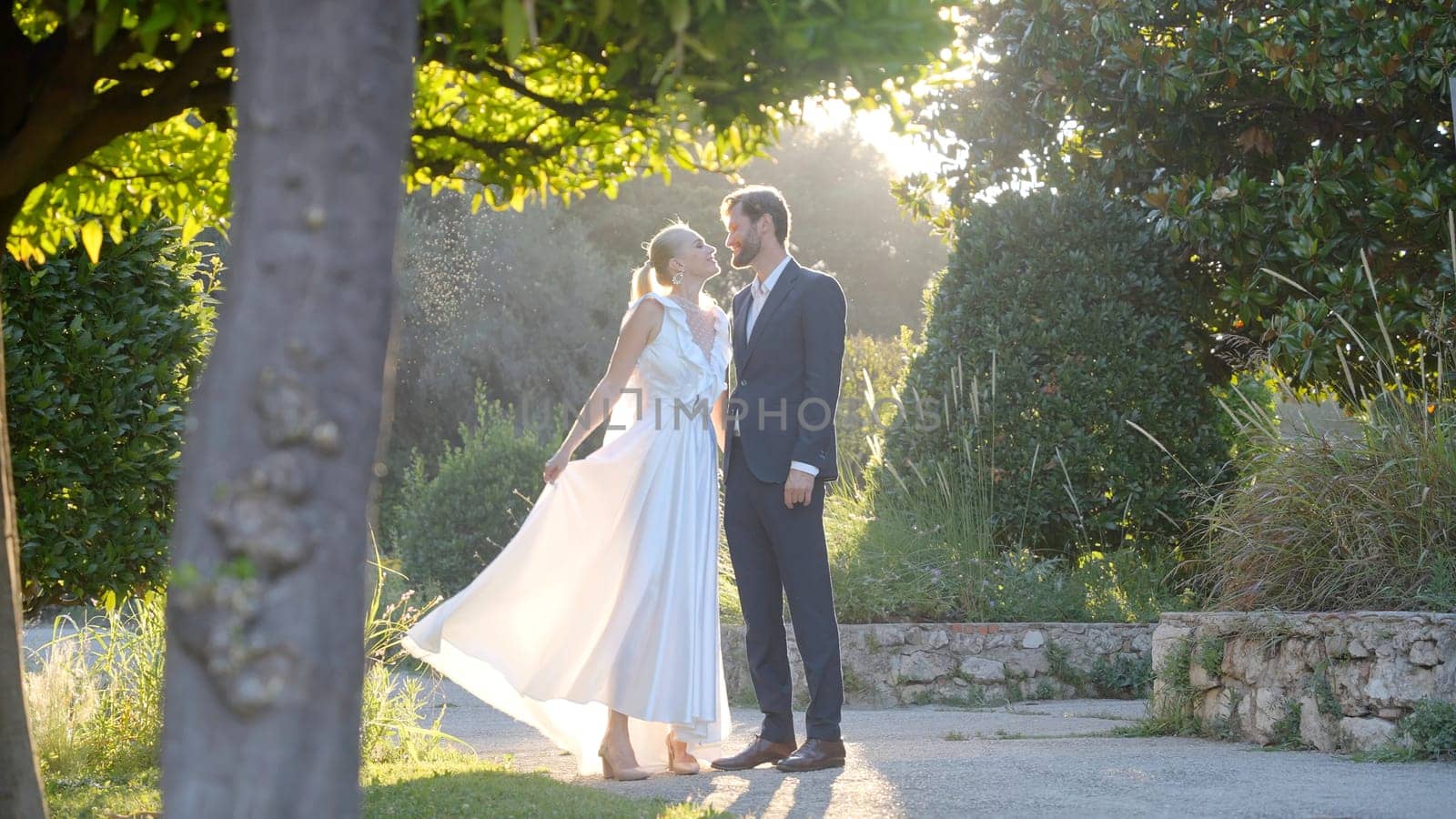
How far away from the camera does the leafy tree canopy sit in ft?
7.93

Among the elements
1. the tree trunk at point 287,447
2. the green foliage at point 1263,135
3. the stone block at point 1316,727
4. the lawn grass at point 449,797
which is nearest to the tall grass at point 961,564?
the green foliage at point 1263,135

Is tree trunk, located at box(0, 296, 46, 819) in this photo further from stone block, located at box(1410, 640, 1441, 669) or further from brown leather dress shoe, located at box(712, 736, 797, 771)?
stone block, located at box(1410, 640, 1441, 669)

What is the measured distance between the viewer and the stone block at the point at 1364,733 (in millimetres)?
4699

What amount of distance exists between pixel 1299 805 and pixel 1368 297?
14.2 feet

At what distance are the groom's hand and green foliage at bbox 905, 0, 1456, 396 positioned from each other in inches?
128

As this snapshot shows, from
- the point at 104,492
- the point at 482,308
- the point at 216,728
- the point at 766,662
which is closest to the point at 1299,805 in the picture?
the point at 766,662

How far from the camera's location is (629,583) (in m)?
4.89

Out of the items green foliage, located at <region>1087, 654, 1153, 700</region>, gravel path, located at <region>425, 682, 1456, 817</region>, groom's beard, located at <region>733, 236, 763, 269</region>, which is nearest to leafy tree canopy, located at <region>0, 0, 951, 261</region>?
groom's beard, located at <region>733, 236, 763, 269</region>

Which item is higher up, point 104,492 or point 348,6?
point 348,6

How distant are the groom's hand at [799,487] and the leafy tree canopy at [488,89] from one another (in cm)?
165

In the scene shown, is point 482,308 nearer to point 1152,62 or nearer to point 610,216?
point 610,216

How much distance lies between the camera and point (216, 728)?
1760 mm

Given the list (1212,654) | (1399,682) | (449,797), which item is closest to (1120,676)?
(1212,654)

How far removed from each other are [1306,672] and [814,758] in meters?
1.92
